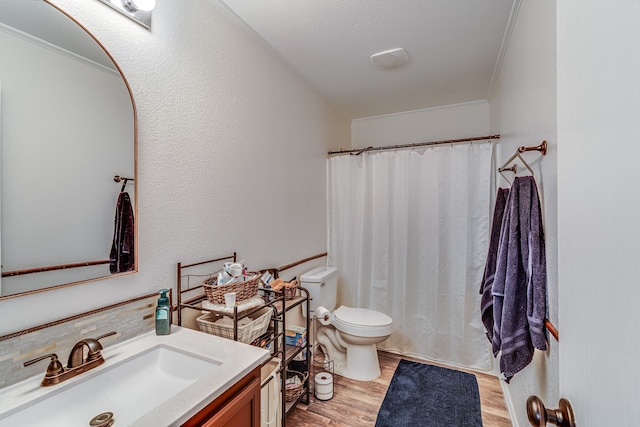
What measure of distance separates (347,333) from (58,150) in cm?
199

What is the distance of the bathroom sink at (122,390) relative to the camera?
2.52ft

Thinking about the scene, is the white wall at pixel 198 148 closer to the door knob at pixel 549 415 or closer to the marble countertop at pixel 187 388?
the marble countertop at pixel 187 388

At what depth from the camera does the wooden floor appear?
1734 mm

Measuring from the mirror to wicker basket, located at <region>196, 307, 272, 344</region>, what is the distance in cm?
42

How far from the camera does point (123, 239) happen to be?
3.61 feet

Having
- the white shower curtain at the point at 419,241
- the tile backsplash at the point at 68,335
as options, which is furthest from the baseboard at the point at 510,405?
the tile backsplash at the point at 68,335

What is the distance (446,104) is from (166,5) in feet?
8.41

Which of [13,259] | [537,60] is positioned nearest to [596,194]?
[537,60]

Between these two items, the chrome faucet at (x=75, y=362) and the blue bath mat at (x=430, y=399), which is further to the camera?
the blue bath mat at (x=430, y=399)

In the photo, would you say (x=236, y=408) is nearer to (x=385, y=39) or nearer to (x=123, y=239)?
(x=123, y=239)

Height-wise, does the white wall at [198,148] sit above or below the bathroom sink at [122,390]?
above

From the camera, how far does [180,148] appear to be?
1.33 m

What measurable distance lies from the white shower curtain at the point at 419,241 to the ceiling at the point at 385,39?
58 cm

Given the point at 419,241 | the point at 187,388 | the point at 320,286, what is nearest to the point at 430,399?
the point at 320,286
